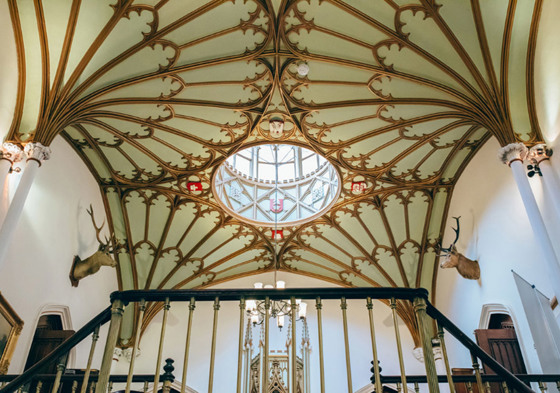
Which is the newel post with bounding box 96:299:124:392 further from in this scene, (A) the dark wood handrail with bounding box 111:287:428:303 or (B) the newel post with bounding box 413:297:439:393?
(B) the newel post with bounding box 413:297:439:393

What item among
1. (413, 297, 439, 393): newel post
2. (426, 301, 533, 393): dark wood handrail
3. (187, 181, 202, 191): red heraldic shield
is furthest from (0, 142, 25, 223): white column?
(426, 301, 533, 393): dark wood handrail

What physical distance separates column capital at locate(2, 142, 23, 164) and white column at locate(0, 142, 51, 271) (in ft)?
0.36

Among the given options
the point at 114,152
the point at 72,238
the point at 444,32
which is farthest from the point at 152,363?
the point at 444,32

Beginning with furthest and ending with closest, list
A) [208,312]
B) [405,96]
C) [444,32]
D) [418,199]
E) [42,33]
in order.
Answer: [208,312]
[418,199]
[405,96]
[444,32]
[42,33]

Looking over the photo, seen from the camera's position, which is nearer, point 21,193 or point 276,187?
point 21,193

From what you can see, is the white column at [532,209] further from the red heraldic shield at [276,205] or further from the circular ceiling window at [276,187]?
the red heraldic shield at [276,205]

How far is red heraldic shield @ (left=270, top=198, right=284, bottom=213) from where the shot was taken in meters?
12.9

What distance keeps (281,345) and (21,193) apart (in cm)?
782

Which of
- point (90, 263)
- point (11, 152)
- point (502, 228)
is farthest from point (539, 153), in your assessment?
point (90, 263)

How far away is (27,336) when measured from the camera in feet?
26.9

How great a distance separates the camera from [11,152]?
720 centimetres

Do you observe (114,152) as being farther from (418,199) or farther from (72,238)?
(418,199)

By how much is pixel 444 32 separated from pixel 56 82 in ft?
20.2

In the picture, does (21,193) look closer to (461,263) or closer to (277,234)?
(277,234)
